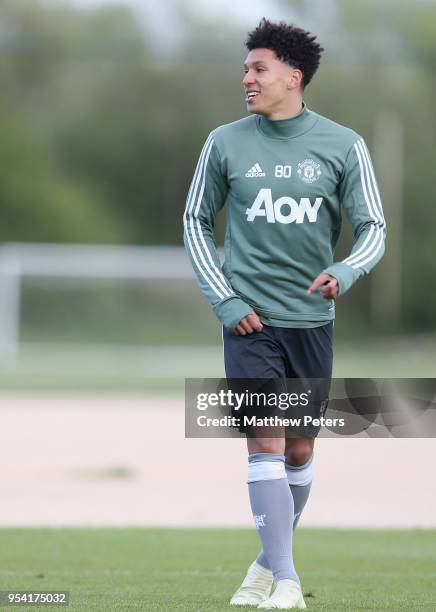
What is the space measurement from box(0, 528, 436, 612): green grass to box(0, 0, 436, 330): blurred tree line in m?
41.7

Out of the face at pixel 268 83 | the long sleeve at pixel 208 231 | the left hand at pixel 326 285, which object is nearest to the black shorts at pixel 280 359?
the long sleeve at pixel 208 231

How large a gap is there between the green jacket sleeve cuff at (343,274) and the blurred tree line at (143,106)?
45597 mm

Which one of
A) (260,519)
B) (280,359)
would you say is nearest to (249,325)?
(280,359)

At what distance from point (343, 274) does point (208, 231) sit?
68 centimetres

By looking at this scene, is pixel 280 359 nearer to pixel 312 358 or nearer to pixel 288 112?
pixel 312 358

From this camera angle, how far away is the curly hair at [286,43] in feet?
17.6

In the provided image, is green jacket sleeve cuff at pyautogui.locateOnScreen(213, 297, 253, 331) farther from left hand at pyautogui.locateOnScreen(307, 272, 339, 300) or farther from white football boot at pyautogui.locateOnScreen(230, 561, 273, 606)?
white football boot at pyautogui.locateOnScreen(230, 561, 273, 606)

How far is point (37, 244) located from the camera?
1885 inches

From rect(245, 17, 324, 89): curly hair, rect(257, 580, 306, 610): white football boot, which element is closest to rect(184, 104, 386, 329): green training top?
rect(245, 17, 324, 89): curly hair

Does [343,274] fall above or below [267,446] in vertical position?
above

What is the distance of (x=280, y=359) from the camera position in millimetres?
5238

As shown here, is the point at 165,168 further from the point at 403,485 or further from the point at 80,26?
the point at 403,485

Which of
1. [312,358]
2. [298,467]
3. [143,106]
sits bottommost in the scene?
[298,467]

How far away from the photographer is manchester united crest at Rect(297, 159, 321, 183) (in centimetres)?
521
